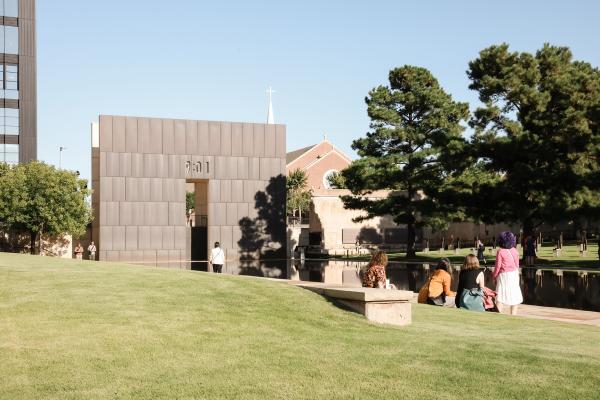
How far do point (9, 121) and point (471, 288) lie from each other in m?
49.2

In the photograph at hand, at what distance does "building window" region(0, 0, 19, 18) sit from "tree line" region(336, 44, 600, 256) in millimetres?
29287

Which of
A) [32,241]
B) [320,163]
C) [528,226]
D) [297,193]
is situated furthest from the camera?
[320,163]

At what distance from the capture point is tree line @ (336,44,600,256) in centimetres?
3438

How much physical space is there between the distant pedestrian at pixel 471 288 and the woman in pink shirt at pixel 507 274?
0.69 meters

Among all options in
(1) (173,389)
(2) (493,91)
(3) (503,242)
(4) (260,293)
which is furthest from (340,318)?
(2) (493,91)

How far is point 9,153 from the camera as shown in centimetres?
5503

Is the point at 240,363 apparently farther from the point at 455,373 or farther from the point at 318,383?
the point at 455,373

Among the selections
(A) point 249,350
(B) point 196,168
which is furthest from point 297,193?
(A) point 249,350

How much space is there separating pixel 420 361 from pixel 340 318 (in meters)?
2.33

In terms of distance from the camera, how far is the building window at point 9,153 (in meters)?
54.7

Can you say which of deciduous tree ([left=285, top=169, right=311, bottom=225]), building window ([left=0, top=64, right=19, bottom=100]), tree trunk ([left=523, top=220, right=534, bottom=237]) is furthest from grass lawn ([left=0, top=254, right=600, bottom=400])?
deciduous tree ([left=285, top=169, right=311, bottom=225])

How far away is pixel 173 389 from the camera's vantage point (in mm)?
5930

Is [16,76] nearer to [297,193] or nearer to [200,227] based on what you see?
[200,227]

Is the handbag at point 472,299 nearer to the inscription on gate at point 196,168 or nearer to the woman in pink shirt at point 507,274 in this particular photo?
the woman in pink shirt at point 507,274
